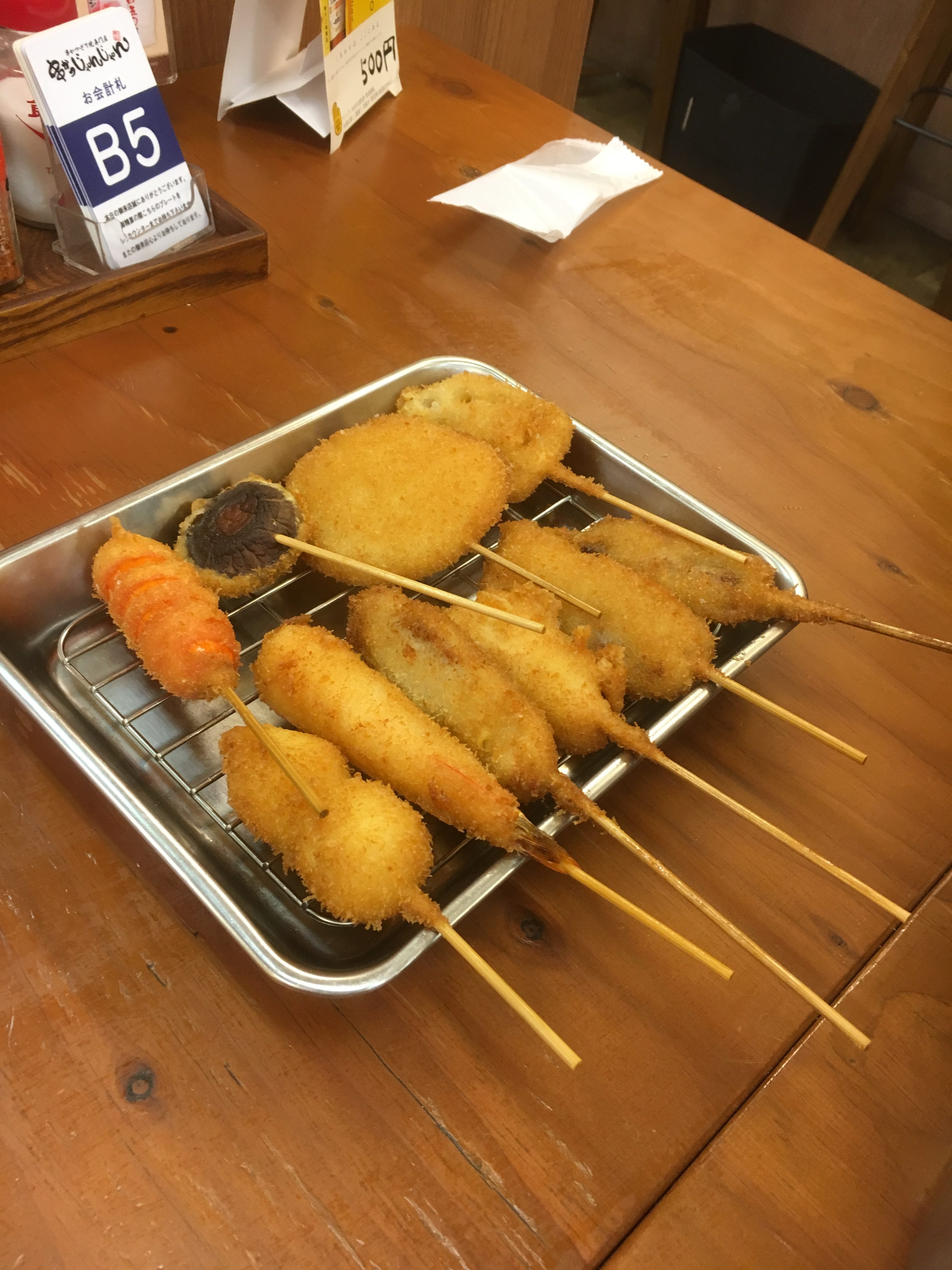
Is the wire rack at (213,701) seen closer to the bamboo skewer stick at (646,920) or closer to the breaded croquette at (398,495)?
the breaded croquette at (398,495)

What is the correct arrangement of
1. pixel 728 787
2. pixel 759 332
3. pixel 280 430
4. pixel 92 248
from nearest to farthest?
pixel 728 787 < pixel 280 430 < pixel 92 248 < pixel 759 332

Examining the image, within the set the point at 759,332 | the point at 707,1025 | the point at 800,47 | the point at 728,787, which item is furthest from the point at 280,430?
the point at 800,47

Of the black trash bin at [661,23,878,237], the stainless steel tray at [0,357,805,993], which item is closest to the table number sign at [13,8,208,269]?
the stainless steel tray at [0,357,805,993]

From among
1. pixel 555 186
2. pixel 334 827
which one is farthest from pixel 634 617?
pixel 555 186

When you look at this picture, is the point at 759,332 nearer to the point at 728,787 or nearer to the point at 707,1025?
Result: the point at 728,787

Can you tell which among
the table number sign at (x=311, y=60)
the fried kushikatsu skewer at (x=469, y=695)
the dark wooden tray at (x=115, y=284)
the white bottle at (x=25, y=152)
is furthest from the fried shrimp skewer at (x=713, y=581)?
the table number sign at (x=311, y=60)

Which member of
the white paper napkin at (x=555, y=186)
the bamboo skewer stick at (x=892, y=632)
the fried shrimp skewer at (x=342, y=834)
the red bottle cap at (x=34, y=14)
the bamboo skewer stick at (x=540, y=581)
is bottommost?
the white paper napkin at (x=555, y=186)

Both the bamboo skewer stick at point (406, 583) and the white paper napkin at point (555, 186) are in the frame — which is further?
the white paper napkin at point (555, 186)
